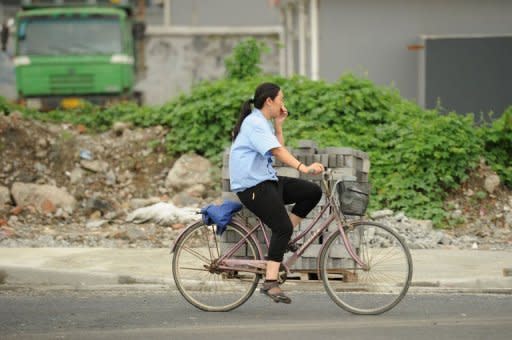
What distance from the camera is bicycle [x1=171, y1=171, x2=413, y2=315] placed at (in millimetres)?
8375

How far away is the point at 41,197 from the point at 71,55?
9914 millimetres

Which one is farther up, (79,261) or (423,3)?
(423,3)

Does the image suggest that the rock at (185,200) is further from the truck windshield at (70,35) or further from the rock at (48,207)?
the truck windshield at (70,35)

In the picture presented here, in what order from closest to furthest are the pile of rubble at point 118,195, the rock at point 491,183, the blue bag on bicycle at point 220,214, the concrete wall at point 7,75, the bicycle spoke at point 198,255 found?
the blue bag on bicycle at point 220,214, the bicycle spoke at point 198,255, the pile of rubble at point 118,195, the rock at point 491,183, the concrete wall at point 7,75

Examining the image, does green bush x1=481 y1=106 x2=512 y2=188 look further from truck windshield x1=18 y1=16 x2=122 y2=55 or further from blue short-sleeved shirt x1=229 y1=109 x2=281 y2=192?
truck windshield x1=18 y1=16 x2=122 y2=55

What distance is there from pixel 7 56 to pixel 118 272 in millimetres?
24663

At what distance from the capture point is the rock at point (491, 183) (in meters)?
15.0

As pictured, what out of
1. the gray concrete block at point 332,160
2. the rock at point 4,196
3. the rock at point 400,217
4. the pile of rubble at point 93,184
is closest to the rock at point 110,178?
the pile of rubble at point 93,184

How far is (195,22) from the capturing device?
37188mm

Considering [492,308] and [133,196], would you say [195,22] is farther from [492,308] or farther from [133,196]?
[492,308]

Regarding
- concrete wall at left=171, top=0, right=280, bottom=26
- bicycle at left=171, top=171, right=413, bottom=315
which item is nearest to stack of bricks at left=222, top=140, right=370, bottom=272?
bicycle at left=171, top=171, right=413, bottom=315

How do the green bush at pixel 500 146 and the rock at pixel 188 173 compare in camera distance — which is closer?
the green bush at pixel 500 146

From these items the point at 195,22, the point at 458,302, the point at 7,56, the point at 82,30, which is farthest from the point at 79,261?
the point at 195,22

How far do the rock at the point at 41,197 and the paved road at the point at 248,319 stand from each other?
227 inches
